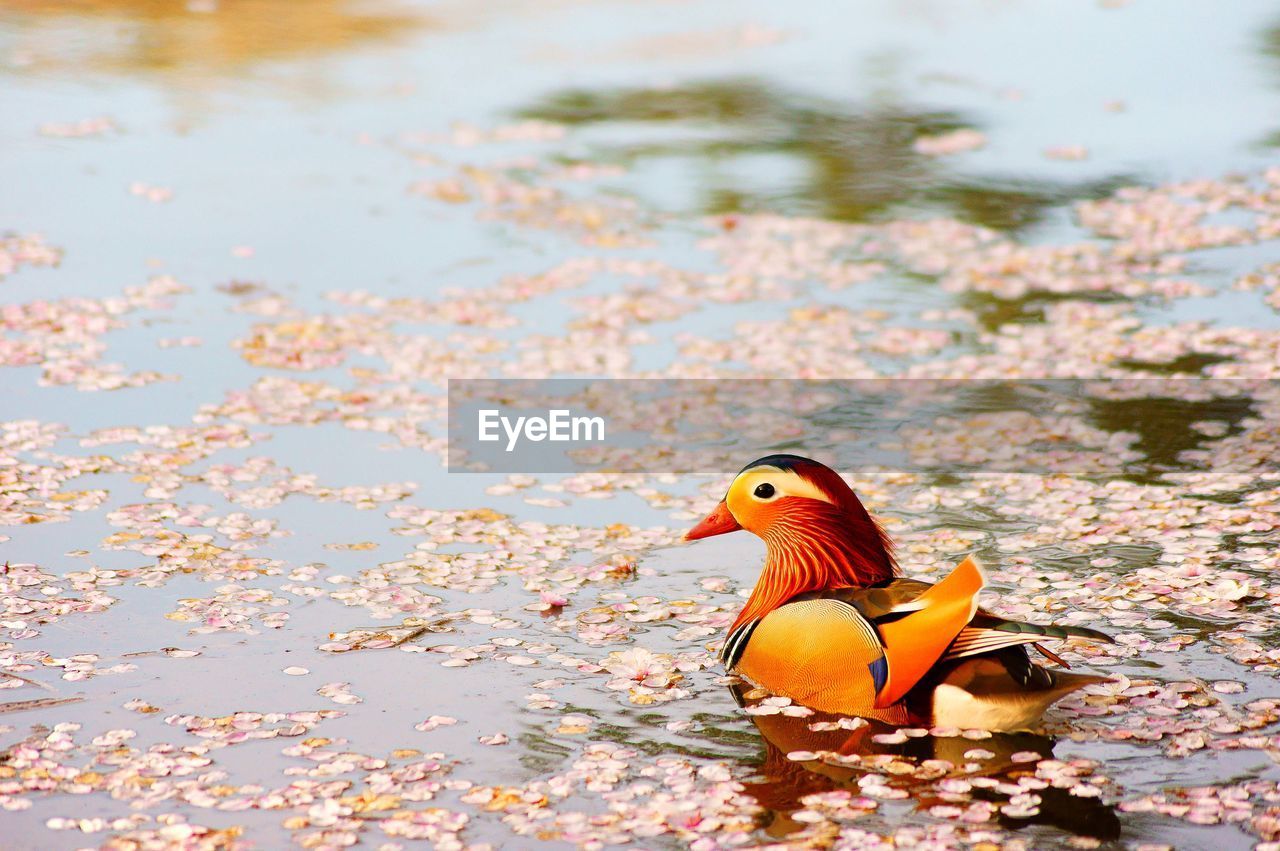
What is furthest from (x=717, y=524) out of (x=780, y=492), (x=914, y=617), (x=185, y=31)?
(x=185, y=31)

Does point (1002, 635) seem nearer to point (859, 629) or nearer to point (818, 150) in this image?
point (859, 629)

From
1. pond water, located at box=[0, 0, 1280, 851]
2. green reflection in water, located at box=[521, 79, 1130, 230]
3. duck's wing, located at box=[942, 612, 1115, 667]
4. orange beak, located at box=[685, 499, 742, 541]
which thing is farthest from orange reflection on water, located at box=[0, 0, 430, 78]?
duck's wing, located at box=[942, 612, 1115, 667]

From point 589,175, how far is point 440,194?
1.32 meters

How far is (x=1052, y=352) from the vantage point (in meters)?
9.92

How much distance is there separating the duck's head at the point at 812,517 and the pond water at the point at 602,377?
59 cm

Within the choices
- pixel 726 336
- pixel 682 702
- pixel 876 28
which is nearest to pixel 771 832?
pixel 682 702

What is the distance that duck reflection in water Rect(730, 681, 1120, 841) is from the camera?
4922mm

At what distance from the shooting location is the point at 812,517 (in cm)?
581

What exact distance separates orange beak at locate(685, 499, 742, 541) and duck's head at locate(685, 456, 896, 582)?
A: 0.16 meters

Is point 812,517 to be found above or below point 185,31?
below

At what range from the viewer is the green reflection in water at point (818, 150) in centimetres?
1275

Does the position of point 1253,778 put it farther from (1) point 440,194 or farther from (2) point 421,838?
(1) point 440,194

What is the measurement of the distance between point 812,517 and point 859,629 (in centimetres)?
56

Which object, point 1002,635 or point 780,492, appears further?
point 780,492
